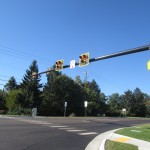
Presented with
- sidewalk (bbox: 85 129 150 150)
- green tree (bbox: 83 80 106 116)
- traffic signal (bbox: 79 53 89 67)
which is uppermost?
green tree (bbox: 83 80 106 116)

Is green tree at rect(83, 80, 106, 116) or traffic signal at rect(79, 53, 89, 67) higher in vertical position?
green tree at rect(83, 80, 106, 116)

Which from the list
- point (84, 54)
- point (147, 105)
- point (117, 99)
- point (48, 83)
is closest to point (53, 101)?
point (48, 83)

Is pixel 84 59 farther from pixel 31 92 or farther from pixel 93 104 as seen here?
pixel 93 104

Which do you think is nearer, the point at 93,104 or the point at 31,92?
the point at 31,92

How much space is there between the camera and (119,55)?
20844mm

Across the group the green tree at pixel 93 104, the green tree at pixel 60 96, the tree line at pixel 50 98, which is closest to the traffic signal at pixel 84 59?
the tree line at pixel 50 98

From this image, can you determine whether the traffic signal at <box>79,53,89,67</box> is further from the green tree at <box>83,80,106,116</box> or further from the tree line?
the green tree at <box>83,80,106,116</box>

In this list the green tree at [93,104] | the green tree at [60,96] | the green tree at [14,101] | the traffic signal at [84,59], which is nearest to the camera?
the traffic signal at [84,59]

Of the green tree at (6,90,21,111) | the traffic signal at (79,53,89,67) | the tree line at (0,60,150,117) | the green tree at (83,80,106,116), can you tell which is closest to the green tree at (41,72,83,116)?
the tree line at (0,60,150,117)

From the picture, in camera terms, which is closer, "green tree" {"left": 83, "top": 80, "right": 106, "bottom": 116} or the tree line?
the tree line

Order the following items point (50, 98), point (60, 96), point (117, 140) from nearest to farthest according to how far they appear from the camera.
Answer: point (117, 140), point (50, 98), point (60, 96)

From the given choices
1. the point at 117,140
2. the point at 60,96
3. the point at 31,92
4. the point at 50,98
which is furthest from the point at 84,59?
the point at 60,96

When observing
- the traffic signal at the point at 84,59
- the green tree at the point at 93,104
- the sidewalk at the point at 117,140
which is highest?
the green tree at the point at 93,104

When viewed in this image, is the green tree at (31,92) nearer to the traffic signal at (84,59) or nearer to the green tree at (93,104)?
the green tree at (93,104)
